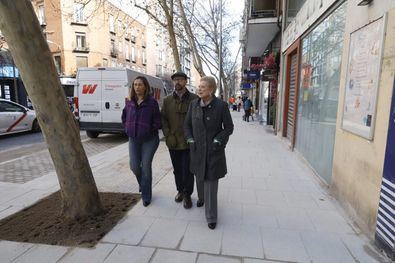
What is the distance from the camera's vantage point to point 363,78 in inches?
132

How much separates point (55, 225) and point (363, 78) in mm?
4011

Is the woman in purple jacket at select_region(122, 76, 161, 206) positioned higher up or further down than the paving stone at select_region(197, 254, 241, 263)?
higher up

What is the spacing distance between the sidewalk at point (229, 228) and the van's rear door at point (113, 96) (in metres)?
4.22

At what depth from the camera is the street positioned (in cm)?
553

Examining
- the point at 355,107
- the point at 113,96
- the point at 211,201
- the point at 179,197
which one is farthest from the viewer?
the point at 113,96

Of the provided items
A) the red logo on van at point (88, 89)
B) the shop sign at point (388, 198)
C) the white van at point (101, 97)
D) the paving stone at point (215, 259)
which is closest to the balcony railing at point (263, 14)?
the white van at point (101, 97)

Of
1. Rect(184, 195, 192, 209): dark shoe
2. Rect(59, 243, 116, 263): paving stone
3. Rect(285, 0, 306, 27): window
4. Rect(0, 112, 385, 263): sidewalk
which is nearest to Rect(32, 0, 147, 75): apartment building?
Rect(285, 0, 306, 27): window

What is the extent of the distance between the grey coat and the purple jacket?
0.69m

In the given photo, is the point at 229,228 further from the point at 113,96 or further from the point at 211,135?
the point at 113,96

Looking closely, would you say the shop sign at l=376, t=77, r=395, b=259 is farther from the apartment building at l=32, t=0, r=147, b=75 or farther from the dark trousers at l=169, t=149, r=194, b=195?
the apartment building at l=32, t=0, r=147, b=75

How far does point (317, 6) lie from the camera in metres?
5.73

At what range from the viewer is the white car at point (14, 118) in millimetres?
10000

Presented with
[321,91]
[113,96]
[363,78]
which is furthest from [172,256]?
[113,96]

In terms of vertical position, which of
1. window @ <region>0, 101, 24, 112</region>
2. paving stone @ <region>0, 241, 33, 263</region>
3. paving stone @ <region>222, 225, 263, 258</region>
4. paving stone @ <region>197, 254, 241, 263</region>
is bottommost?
paving stone @ <region>0, 241, 33, 263</region>
